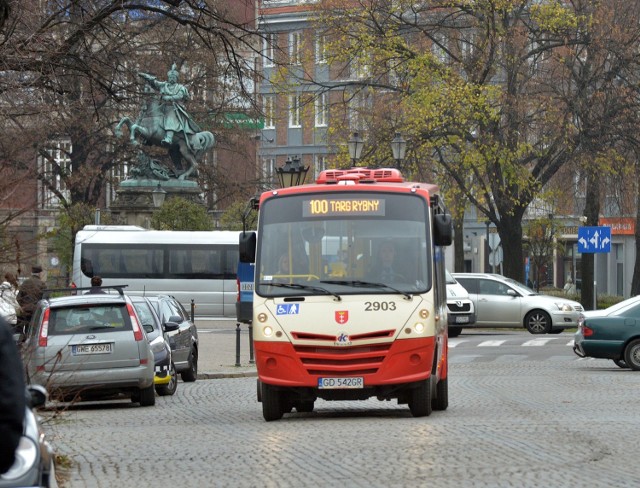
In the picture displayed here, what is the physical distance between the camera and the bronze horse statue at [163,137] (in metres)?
54.1

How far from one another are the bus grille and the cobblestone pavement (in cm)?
57

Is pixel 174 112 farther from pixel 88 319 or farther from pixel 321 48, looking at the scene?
pixel 88 319

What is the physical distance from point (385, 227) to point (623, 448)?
208 inches

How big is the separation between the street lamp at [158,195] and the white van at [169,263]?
3.53 ft

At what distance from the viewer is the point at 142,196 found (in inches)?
2291

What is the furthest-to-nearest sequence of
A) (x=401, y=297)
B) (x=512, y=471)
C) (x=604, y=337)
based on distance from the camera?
(x=604, y=337), (x=401, y=297), (x=512, y=471)

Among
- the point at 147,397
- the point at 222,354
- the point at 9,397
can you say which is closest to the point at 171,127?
the point at 222,354

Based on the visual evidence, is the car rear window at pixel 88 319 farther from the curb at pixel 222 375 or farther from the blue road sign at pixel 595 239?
the blue road sign at pixel 595 239

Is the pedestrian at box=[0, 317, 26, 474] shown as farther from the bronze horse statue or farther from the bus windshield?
the bronze horse statue

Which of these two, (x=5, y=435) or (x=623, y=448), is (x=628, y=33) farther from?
(x=5, y=435)

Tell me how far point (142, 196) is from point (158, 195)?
1972 mm

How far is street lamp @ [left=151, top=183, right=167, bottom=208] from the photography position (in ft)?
185

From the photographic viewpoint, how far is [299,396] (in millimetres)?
17688

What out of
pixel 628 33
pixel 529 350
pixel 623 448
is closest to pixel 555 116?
pixel 628 33
